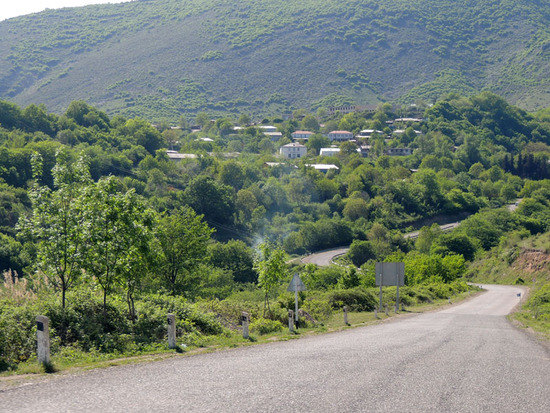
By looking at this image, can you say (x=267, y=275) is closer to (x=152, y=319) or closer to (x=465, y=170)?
(x=152, y=319)

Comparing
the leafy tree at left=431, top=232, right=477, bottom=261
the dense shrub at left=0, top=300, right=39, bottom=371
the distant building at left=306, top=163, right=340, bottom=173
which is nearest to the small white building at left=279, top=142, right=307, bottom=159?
the distant building at left=306, top=163, right=340, bottom=173

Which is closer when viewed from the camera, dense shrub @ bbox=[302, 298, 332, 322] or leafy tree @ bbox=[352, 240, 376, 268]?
dense shrub @ bbox=[302, 298, 332, 322]

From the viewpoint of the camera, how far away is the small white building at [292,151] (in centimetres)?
17544

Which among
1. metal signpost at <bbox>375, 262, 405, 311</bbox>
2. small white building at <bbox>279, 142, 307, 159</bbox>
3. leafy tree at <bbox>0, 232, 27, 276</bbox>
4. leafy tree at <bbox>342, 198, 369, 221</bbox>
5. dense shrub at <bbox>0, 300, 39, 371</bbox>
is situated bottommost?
leafy tree at <bbox>342, 198, 369, 221</bbox>

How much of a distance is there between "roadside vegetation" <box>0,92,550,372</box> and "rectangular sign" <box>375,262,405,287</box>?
2.96 m

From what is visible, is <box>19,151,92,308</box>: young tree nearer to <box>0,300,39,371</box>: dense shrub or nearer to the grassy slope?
<box>0,300,39,371</box>: dense shrub

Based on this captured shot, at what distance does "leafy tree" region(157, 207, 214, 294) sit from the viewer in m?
33.7

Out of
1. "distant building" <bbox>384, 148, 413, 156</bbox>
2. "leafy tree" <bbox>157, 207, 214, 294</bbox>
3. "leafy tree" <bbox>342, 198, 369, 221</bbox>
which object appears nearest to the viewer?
"leafy tree" <bbox>157, 207, 214, 294</bbox>

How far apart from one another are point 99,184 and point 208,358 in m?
6.19

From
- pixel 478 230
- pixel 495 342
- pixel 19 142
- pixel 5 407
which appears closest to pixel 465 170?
pixel 478 230

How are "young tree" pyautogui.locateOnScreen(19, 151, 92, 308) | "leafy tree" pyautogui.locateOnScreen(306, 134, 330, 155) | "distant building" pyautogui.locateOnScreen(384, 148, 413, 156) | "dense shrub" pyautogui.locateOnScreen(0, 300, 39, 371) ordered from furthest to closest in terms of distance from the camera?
"leafy tree" pyautogui.locateOnScreen(306, 134, 330, 155), "distant building" pyautogui.locateOnScreen(384, 148, 413, 156), "young tree" pyautogui.locateOnScreen(19, 151, 92, 308), "dense shrub" pyautogui.locateOnScreen(0, 300, 39, 371)

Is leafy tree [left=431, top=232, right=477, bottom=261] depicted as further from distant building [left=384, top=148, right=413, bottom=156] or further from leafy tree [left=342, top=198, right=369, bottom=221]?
distant building [left=384, top=148, right=413, bottom=156]

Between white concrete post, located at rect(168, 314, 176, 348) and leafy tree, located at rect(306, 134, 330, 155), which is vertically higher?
leafy tree, located at rect(306, 134, 330, 155)

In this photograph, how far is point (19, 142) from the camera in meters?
101
